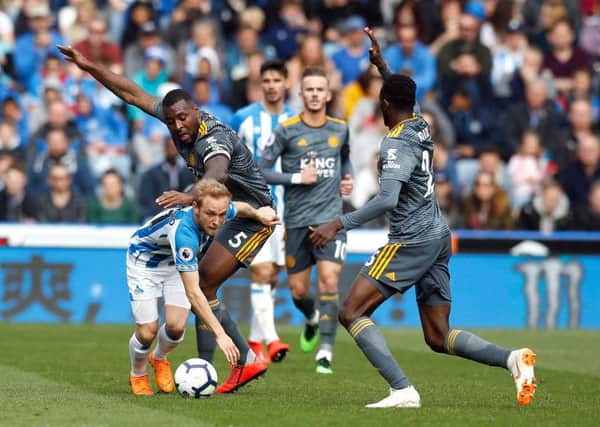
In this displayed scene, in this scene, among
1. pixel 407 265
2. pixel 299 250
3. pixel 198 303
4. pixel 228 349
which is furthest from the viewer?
pixel 299 250

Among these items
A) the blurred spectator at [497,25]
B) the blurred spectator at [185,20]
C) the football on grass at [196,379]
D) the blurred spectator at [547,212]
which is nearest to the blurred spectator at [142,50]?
the blurred spectator at [185,20]

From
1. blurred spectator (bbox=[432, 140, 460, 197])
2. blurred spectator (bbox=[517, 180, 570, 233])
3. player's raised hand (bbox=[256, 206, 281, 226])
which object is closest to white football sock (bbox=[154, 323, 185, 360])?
player's raised hand (bbox=[256, 206, 281, 226])

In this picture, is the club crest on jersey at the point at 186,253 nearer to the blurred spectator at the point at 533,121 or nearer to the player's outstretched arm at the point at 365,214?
the player's outstretched arm at the point at 365,214

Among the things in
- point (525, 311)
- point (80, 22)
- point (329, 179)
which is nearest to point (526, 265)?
point (525, 311)

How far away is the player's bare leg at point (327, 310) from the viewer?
1236 cm

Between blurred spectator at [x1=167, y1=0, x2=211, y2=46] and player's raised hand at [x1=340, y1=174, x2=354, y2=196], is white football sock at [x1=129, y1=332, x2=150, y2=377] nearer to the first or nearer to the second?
player's raised hand at [x1=340, y1=174, x2=354, y2=196]

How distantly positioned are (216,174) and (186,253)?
0.63 meters

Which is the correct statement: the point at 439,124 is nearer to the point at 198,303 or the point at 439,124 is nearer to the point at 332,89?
the point at 332,89

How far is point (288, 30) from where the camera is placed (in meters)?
22.6

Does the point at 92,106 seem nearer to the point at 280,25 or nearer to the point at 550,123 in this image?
the point at 280,25

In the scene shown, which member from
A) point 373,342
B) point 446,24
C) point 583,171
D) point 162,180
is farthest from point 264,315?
point 446,24

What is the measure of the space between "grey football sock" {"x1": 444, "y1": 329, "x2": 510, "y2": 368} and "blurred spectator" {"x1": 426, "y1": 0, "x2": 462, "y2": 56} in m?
14.0

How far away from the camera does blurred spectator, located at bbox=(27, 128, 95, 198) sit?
1956 cm

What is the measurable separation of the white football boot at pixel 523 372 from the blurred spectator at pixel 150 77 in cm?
1273
